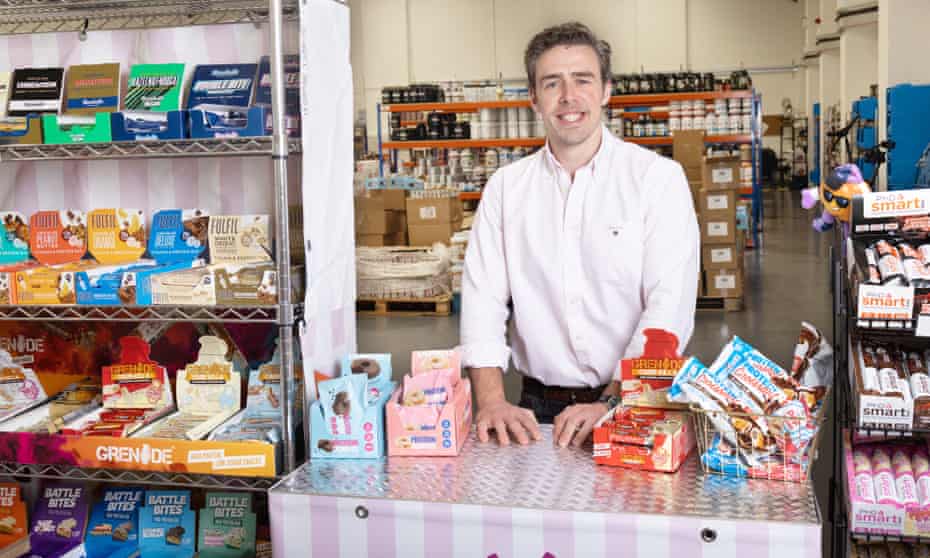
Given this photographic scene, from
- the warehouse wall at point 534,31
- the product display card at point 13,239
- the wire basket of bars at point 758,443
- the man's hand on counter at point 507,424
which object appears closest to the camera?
the wire basket of bars at point 758,443

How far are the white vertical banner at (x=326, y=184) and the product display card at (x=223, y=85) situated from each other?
288mm

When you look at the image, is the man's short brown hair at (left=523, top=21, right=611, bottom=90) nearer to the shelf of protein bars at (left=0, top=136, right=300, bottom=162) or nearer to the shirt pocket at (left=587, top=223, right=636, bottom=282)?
the shirt pocket at (left=587, top=223, right=636, bottom=282)

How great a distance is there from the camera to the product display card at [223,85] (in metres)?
2.83

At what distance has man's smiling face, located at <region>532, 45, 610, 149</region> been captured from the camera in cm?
250

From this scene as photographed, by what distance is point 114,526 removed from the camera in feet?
10.4

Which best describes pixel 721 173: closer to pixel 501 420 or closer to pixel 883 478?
pixel 883 478

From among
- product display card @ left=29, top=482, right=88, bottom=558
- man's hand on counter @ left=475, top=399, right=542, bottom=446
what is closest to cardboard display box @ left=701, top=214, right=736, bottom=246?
man's hand on counter @ left=475, top=399, right=542, bottom=446

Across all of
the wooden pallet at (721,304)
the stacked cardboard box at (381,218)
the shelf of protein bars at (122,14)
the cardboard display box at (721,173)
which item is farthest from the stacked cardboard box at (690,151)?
the shelf of protein bars at (122,14)

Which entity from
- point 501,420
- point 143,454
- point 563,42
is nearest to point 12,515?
point 143,454

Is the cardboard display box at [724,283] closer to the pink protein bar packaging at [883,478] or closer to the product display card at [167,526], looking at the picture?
the pink protein bar packaging at [883,478]

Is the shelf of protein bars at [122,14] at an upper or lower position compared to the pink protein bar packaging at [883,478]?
upper

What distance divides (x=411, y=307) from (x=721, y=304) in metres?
3.10

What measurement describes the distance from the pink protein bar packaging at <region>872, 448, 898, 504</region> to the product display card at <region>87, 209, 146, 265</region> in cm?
231

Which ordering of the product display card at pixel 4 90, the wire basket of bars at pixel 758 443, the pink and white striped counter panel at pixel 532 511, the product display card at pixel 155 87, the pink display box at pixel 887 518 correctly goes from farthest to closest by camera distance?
the product display card at pixel 4 90
the product display card at pixel 155 87
the pink display box at pixel 887 518
the wire basket of bars at pixel 758 443
the pink and white striped counter panel at pixel 532 511
